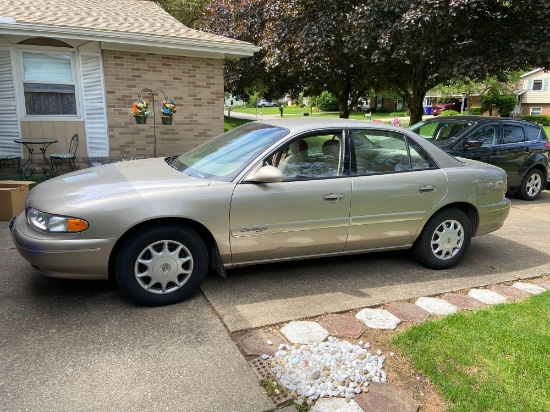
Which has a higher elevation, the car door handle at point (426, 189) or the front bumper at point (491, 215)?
the car door handle at point (426, 189)

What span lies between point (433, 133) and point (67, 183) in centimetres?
718

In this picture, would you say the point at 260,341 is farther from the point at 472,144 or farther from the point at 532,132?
the point at 532,132

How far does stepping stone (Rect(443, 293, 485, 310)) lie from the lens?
3.91 meters

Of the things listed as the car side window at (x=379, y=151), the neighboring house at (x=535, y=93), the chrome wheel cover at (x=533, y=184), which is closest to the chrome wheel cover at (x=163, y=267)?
the car side window at (x=379, y=151)

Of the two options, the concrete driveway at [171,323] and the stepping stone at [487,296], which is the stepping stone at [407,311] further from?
the stepping stone at [487,296]

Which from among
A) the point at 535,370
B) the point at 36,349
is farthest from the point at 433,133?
the point at 36,349

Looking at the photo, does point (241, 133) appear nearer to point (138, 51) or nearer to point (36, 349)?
point (36, 349)

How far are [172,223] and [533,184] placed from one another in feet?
27.6

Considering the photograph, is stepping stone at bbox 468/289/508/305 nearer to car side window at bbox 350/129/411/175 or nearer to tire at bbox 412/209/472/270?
tire at bbox 412/209/472/270

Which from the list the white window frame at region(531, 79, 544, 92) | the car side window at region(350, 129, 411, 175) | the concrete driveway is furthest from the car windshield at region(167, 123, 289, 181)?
the white window frame at region(531, 79, 544, 92)

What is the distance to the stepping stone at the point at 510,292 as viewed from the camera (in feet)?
13.7

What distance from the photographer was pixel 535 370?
9.55ft

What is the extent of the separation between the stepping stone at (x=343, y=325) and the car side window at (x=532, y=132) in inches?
299

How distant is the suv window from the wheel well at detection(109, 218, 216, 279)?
7.99 meters
